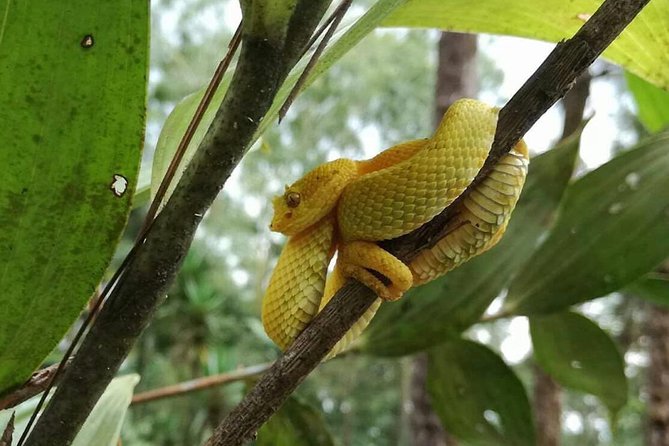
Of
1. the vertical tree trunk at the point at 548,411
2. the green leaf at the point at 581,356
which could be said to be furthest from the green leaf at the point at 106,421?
the vertical tree trunk at the point at 548,411

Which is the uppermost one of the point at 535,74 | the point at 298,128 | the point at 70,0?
the point at 298,128

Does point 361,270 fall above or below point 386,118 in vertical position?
below

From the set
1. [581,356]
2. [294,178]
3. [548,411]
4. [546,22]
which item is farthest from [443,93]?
[294,178]

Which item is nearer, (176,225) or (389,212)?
(176,225)

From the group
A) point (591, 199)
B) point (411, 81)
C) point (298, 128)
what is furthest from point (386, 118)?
point (591, 199)

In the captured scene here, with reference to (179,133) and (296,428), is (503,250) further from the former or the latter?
(179,133)

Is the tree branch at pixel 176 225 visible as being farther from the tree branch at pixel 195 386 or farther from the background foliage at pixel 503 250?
the tree branch at pixel 195 386

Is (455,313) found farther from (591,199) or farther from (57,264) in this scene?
(57,264)
